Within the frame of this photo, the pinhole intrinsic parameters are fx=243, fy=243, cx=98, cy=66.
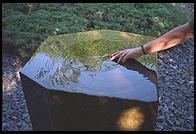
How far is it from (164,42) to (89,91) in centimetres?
74

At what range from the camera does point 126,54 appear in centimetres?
219

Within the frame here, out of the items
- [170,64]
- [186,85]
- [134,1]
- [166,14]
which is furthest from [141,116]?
[134,1]

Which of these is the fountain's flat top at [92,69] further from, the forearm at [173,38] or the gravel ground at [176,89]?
the gravel ground at [176,89]

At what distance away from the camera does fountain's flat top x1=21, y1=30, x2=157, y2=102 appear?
189 cm

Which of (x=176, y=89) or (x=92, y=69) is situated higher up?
(x=92, y=69)

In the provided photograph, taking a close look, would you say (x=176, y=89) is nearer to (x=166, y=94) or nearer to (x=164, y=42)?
(x=166, y=94)

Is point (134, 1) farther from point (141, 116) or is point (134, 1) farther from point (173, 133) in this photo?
point (141, 116)

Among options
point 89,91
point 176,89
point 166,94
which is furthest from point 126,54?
point 176,89

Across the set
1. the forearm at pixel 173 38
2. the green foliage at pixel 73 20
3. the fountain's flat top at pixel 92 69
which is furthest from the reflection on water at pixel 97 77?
the green foliage at pixel 73 20

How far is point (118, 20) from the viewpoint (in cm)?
460

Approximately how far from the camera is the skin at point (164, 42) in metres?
1.89

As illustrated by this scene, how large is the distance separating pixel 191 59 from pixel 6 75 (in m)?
2.94

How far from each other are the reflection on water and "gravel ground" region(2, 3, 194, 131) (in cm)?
90

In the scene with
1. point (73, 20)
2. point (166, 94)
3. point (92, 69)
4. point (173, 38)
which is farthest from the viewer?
point (73, 20)
